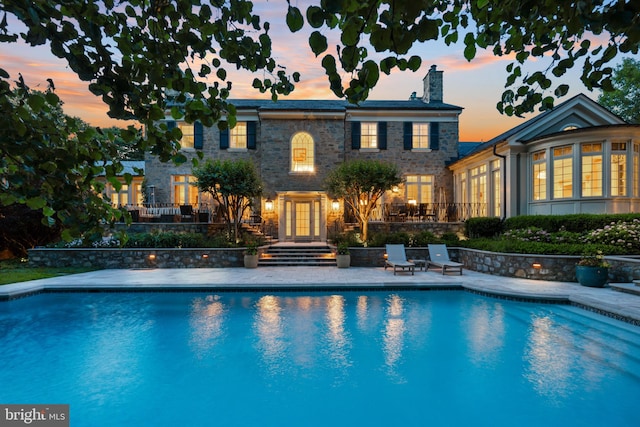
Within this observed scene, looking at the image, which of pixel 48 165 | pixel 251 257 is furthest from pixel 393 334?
pixel 251 257

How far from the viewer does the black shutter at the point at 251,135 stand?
20031mm

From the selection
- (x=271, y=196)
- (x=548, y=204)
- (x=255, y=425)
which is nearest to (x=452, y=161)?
(x=548, y=204)

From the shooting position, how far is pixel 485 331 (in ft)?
24.5

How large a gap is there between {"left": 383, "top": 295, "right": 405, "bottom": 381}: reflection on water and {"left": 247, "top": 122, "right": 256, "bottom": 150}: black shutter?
13.2 meters

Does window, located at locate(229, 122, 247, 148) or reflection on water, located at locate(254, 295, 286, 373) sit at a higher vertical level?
window, located at locate(229, 122, 247, 148)

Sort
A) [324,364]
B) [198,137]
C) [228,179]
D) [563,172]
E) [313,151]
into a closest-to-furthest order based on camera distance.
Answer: [324,364]
[563,172]
[228,179]
[313,151]
[198,137]

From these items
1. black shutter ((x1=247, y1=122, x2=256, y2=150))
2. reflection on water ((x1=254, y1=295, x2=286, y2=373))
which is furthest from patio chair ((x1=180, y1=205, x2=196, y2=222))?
reflection on water ((x1=254, y1=295, x2=286, y2=373))

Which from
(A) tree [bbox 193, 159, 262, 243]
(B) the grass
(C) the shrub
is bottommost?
(B) the grass

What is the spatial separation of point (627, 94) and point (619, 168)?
16.4 metres

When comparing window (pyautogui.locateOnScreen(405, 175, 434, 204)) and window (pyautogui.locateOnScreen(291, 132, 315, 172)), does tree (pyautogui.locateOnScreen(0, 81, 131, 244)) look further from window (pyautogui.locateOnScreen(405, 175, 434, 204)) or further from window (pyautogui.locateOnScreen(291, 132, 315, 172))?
window (pyautogui.locateOnScreen(405, 175, 434, 204))

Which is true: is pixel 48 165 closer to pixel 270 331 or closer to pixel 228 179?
pixel 270 331

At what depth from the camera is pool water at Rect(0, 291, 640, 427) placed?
15.2 feet

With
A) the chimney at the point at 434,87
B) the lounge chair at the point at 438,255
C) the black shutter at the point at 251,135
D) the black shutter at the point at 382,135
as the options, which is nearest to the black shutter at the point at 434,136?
the chimney at the point at 434,87

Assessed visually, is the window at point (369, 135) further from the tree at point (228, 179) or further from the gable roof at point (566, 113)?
the tree at point (228, 179)
